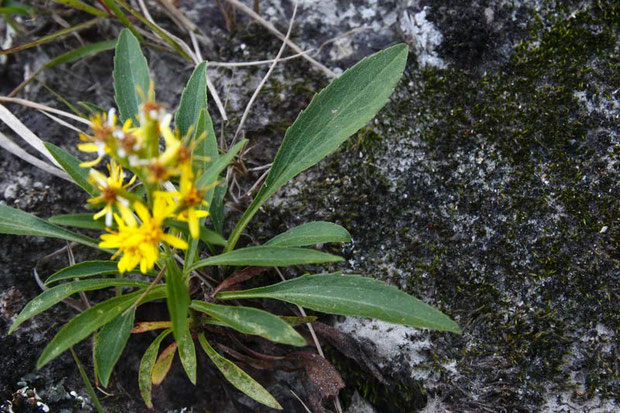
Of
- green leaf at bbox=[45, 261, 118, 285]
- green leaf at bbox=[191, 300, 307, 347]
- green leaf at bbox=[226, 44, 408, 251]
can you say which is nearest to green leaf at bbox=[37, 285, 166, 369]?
green leaf at bbox=[45, 261, 118, 285]

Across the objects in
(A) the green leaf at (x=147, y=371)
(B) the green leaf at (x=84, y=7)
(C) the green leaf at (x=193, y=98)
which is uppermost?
(B) the green leaf at (x=84, y=7)

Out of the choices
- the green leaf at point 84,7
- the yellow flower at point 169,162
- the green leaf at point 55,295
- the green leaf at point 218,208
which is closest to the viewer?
the yellow flower at point 169,162

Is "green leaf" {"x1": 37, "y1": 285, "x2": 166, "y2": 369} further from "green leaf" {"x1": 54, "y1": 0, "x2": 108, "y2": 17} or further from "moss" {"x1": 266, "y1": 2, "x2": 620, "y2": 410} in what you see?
"green leaf" {"x1": 54, "y1": 0, "x2": 108, "y2": 17}

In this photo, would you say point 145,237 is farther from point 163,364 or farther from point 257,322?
point 163,364

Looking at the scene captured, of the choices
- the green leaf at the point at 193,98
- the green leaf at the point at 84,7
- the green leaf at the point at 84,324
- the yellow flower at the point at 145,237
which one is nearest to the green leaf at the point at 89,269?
the green leaf at the point at 84,324

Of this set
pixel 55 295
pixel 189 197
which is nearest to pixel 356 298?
pixel 189 197

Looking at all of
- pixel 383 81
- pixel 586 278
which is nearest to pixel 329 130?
pixel 383 81

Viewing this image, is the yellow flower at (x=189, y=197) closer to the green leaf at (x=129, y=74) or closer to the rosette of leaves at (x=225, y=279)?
the rosette of leaves at (x=225, y=279)

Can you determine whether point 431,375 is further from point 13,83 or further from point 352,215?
point 13,83

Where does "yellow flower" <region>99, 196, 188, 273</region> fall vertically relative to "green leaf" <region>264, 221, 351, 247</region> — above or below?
below
